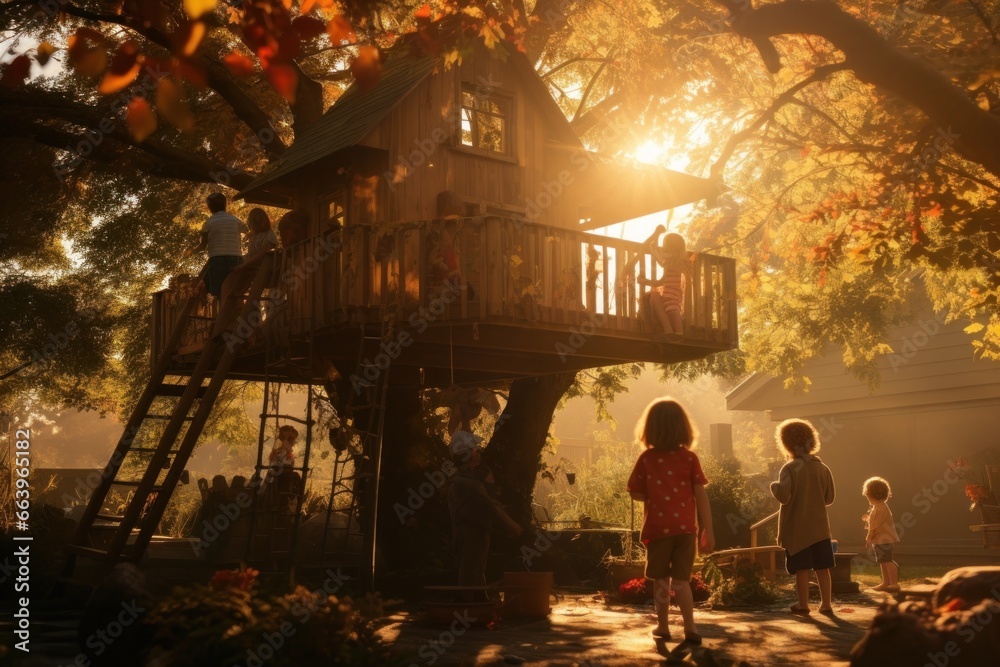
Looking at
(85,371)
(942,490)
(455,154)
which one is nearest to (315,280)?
(455,154)

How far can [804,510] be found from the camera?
10.9m

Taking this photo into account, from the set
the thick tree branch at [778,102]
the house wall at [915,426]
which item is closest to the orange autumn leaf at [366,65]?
the thick tree branch at [778,102]

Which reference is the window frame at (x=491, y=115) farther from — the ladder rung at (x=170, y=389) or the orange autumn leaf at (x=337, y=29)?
the orange autumn leaf at (x=337, y=29)

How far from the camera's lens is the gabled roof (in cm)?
1534

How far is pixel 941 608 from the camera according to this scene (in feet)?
20.9

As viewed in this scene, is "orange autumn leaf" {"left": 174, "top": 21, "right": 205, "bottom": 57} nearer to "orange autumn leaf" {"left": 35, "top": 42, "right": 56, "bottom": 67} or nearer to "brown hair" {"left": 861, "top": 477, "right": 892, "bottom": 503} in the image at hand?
"orange autumn leaf" {"left": 35, "top": 42, "right": 56, "bottom": 67}

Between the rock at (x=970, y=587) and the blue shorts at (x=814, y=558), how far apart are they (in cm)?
393

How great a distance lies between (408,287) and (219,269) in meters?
3.53

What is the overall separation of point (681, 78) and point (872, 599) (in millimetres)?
8544

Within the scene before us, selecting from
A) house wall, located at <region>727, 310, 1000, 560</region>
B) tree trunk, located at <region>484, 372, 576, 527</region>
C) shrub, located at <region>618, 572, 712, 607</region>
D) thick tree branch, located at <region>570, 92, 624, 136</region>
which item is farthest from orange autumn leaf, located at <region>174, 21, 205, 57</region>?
house wall, located at <region>727, 310, 1000, 560</region>

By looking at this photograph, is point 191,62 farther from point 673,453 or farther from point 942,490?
point 942,490

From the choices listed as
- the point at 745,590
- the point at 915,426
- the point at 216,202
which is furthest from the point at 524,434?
the point at 915,426

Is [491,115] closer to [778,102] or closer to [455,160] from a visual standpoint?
[455,160]

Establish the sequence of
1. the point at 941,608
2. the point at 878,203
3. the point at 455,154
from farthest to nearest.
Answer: the point at 455,154
the point at 878,203
the point at 941,608
